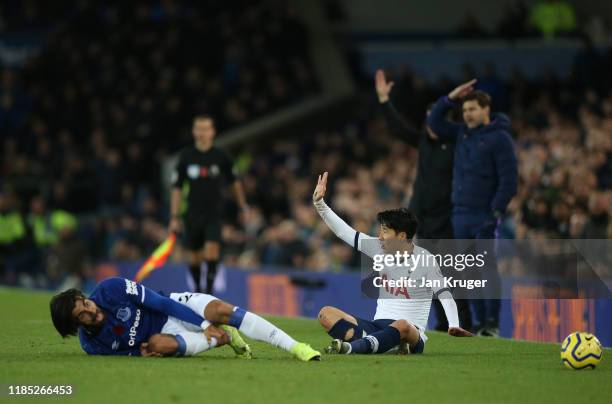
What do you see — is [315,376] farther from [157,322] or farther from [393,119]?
[393,119]

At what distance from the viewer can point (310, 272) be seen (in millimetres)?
17266

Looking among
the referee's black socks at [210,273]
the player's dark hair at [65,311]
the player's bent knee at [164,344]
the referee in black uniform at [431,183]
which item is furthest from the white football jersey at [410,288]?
the referee's black socks at [210,273]

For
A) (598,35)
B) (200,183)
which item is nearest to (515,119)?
(598,35)

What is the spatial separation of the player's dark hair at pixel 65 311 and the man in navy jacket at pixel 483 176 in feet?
14.0

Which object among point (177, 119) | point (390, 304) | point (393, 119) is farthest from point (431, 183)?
point (177, 119)

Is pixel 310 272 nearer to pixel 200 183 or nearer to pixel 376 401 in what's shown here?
pixel 200 183

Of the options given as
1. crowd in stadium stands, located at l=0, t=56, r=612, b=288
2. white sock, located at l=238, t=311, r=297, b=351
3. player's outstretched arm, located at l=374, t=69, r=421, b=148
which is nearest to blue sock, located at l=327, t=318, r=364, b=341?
white sock, located at l=238, t=311, r=297, b=351

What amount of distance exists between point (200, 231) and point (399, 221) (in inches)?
241

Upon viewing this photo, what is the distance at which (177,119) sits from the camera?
2562 cm

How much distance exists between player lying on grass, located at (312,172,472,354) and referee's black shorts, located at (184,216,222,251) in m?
5.52

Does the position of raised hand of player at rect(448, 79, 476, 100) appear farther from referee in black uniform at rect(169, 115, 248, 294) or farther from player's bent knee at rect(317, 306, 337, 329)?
referee in black uniform at rect(169, 115, 248, 294)

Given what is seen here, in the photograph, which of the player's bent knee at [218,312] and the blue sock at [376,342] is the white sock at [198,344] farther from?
the blue sock at [376,342]

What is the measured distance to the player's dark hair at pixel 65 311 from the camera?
29.3 ft

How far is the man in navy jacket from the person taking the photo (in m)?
11.6
